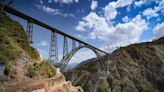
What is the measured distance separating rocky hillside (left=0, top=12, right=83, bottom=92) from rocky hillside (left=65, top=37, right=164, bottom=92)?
6475cm

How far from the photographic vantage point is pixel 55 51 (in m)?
33.0

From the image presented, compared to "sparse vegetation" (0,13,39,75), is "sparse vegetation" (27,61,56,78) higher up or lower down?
lower down

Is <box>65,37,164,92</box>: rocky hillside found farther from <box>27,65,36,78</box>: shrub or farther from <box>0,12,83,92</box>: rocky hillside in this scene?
<box>27,65,36,78</box>: shrub

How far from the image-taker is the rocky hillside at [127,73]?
282ft

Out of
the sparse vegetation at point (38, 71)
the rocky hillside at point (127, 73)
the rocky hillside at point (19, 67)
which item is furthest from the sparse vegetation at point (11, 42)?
the rocky hillside at point (127, 73)

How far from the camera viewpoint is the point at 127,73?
9331cm

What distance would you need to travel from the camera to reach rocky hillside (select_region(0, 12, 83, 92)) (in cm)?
1694

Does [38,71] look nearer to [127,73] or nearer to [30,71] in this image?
[30,71]

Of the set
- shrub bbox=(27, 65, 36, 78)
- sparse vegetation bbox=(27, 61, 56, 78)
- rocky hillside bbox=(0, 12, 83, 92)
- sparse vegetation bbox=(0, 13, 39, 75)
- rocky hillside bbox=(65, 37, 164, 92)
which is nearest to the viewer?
rocky hillside bbox=(0, 12, 83, 92)

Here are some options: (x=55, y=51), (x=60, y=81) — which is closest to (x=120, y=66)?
(x=55, y=51)

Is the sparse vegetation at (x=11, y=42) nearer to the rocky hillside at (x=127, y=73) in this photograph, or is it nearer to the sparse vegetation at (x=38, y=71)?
the sparse vegetation at (x=38, y=71)

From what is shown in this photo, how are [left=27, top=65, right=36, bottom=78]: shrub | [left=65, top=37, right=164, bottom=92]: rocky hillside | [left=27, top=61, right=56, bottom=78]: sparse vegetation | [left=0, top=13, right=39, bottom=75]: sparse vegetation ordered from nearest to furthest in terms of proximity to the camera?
[left=0, top=13, right=39, bottom=75]: sparse vegetation
[left=27, top=65, right=36, bottom=78]: shrub
[left=27, top=61, right=56, bottom=78]: sparse vegetation
[left=65, top=37, right=164, bottom=92]: rocky hillside

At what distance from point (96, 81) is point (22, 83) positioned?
7356cm

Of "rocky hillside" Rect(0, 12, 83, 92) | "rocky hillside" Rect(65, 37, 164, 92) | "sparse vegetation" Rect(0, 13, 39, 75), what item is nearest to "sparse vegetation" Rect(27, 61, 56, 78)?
"rocky hillside" Rect(0, 12, 83, 92)
